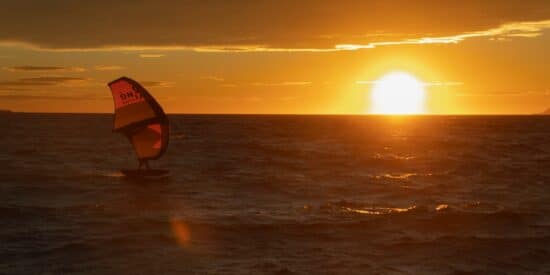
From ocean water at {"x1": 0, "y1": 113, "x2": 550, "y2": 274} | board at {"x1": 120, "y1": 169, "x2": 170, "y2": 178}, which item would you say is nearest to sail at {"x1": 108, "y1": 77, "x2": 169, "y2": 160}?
board at {"x1": 120, "y1": 169, "x2": 170, "y2": 178}

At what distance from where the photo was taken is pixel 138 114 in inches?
→ 1665

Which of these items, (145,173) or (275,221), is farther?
(145,173)

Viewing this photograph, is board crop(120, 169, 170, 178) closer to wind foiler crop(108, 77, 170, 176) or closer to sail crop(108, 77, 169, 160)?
wind foiler crop(108, 77, 170, 176)

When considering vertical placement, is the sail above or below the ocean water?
above

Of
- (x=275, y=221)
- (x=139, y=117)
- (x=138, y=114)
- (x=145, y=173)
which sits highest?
(x=138, y=114)

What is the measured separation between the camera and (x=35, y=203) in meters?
32.6

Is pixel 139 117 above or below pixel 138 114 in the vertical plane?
below

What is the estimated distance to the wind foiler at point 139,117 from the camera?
41.8 m

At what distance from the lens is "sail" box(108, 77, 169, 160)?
137ft

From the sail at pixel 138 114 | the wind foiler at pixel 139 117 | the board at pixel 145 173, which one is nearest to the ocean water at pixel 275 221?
the board at pixel 145 173

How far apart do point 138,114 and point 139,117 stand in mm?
219

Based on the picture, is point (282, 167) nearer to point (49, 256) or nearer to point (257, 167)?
point (257, 167)

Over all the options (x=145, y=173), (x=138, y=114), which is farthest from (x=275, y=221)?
(x=138, y=114)

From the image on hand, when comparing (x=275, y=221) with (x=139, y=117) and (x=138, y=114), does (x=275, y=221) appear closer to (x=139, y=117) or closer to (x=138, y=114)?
(x=139, y=117)
